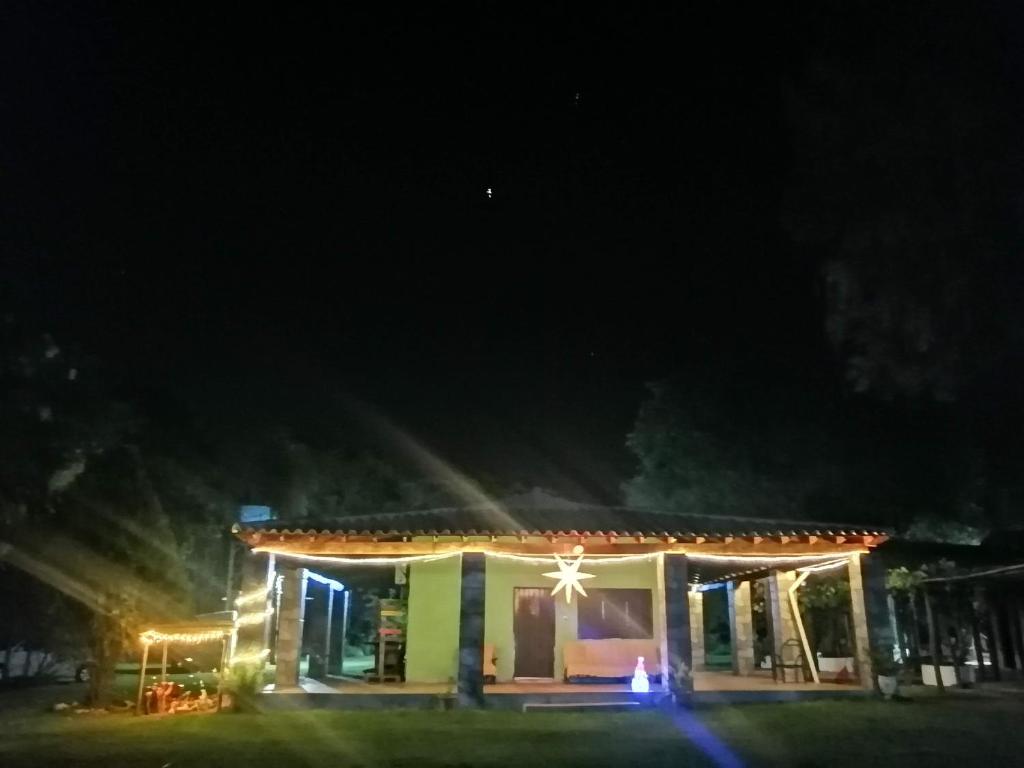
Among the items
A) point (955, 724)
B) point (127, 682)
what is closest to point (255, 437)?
point (127, 682)

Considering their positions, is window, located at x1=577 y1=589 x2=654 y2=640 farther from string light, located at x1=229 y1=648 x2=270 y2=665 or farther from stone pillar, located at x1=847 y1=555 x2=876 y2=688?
string light, located at x1=229 y1=648 x2=270 y2=665

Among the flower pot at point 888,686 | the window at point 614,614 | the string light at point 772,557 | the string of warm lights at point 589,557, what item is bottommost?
the flower pot at point 888,686

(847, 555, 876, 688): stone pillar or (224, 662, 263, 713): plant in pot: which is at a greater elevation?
(847, 555, 876, 688): stone pillar

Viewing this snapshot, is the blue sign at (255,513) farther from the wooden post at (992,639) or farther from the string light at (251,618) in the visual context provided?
the wooden post at (992,639)

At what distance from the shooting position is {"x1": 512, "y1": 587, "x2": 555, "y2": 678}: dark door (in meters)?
18.3

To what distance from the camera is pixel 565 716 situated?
13.2 metres

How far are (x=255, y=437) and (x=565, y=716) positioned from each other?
3035cm

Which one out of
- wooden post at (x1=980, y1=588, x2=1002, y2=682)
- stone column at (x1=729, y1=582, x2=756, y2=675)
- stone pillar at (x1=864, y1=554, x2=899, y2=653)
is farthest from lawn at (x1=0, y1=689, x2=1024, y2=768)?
stone column at (x1=729, y1=582, x2=756, y2=675)

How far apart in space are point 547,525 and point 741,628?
9.12 metres

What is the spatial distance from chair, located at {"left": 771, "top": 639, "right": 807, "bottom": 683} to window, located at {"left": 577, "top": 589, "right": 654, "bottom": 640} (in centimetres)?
A: 290

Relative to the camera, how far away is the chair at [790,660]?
18.0 metres

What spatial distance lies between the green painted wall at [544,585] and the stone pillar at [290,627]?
4.08 m

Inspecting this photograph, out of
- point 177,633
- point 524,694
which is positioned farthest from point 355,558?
point 524,694

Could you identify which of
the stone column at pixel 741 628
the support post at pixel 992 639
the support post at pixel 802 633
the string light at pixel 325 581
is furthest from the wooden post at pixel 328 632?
the support post at pixel 992 639
